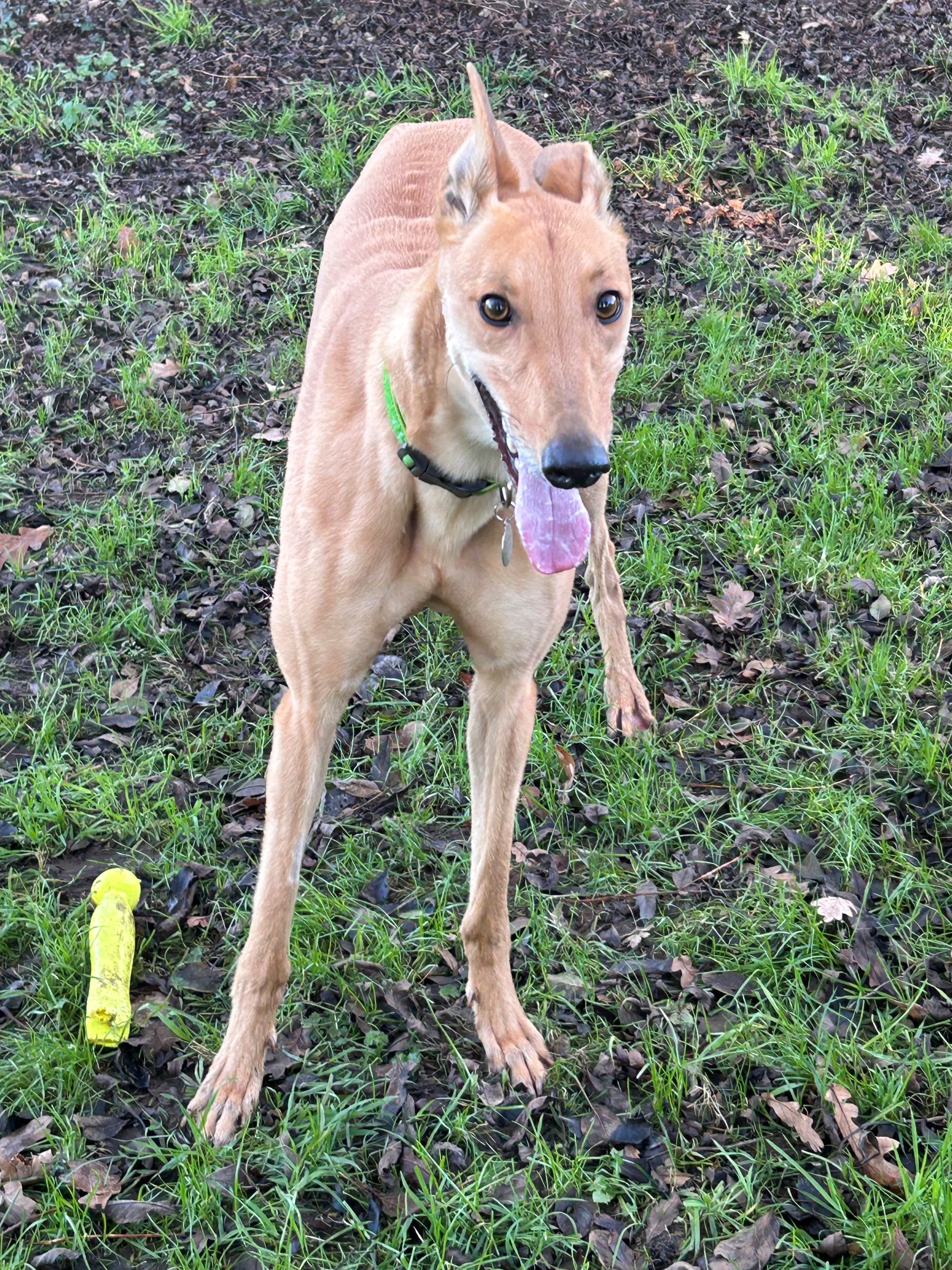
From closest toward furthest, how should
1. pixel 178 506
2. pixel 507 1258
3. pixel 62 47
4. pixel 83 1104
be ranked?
1. pixel 507 1258
2. pixel 83 1104
3. pixel 178 506
4. pixel 62 47

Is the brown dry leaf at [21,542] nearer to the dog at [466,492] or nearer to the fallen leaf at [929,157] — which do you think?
the dog at [466,492]

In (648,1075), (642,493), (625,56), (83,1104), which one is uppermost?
(625,56)

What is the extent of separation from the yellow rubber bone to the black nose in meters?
1.71

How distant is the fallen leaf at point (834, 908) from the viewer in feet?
10.4

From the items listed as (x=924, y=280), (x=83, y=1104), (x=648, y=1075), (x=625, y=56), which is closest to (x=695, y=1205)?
(x=648, y=1075)

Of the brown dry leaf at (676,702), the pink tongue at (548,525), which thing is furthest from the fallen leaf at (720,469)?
the pink tongue at (548,525)

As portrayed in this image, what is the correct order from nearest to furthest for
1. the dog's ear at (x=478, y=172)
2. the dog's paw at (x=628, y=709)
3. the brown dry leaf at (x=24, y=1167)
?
1. the dog's ear at (x=478, y=172)
2. the brown dry leaf at (x=24, y=1167)
3. the dog's paw at (x=628, y=709)

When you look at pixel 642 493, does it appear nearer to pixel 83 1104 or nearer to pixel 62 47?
pixel 83 1104

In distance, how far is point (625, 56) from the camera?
7117 mm

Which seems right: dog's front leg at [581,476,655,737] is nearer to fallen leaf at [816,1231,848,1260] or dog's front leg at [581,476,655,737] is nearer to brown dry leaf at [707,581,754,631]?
brown dry leaf at [707,581,754,631]

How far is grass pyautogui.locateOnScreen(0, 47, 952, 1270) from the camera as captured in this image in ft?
8.69

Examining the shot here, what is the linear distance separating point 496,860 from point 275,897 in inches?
22.0

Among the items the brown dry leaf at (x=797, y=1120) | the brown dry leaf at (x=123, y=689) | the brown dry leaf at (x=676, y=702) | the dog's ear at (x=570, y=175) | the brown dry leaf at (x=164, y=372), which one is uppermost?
the dog's ear at (x=570, y=175)

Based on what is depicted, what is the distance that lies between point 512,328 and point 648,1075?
182 cm
